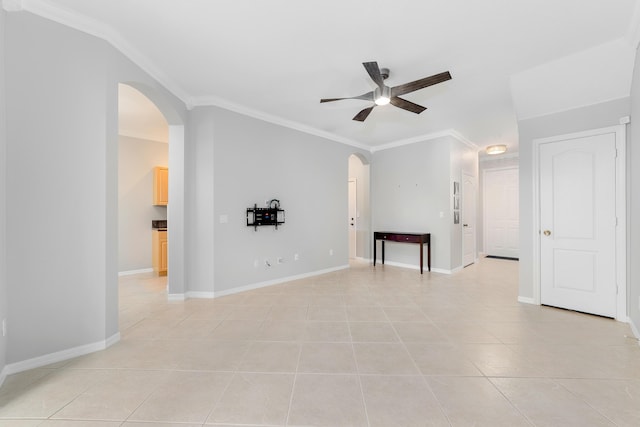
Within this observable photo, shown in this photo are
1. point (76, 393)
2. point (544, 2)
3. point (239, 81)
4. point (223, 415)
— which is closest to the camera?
point (223, 415)

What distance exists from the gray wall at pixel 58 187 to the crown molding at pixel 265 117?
1.31 m

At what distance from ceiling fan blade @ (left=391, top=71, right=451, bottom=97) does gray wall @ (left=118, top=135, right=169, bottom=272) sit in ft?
16.6

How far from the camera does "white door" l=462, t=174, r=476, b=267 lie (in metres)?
5.74

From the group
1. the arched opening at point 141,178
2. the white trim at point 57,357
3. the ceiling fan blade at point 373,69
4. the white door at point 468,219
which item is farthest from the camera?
the white door at point 468,219

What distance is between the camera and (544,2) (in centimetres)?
203

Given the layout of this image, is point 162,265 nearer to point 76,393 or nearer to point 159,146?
point 159,146

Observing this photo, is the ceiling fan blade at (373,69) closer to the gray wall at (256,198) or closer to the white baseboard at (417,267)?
the gray wall at (256,198)

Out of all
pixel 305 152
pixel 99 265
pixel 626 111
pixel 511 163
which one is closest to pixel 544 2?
pixel 626 111

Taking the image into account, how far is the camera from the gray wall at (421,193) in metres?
5.18

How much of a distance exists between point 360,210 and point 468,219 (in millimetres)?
2412

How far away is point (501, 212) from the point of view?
7191 mm

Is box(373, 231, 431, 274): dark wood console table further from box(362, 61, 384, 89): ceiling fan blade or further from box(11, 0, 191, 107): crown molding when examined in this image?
box(11, 0, 191, 107): crown molding

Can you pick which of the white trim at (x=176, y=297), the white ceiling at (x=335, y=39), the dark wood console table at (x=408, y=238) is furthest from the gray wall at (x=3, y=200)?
the dark wood console table at (x=408, y=238)

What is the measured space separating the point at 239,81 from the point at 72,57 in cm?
154
